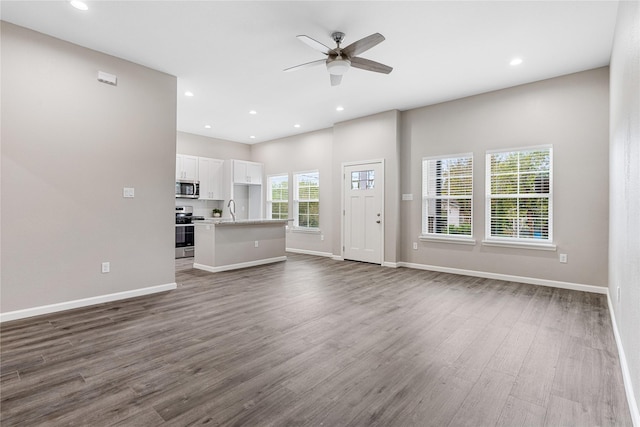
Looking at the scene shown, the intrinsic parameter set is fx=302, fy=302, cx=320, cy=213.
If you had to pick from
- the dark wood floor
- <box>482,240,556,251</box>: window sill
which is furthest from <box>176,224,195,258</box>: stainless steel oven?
<box>482,240,556,251</box>: window sill

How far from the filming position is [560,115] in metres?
4.45

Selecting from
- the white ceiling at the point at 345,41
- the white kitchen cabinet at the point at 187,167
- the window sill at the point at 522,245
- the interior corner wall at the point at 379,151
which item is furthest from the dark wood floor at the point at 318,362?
the white kitchen cabinet at the point at 187,167

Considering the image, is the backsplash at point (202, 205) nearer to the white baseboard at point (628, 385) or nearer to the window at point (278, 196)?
the window at point (278, 196)

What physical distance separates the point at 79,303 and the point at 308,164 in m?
5.55

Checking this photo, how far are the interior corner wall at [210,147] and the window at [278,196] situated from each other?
1235 mm

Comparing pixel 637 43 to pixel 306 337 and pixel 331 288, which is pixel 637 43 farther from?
pixel 331 288

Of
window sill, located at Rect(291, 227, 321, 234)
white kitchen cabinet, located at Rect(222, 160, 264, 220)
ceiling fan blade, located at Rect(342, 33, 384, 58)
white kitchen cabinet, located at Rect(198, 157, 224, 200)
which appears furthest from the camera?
white kitchen cabinet, located at Rect(222, 160, 264, 220)

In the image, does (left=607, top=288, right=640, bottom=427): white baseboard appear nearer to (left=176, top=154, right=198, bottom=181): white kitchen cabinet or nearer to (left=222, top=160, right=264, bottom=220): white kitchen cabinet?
(left=222, top=160, right=264, bottom=220): white kitchen cabinet

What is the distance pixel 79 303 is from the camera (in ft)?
11.6

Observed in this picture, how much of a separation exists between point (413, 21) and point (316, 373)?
11.3 ft

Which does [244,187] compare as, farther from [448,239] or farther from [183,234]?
[448,239]

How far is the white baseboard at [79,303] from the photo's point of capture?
3.15m

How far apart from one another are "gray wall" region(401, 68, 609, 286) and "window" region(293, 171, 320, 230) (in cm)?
300

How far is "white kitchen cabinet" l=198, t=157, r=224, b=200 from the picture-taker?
7.98 meters
